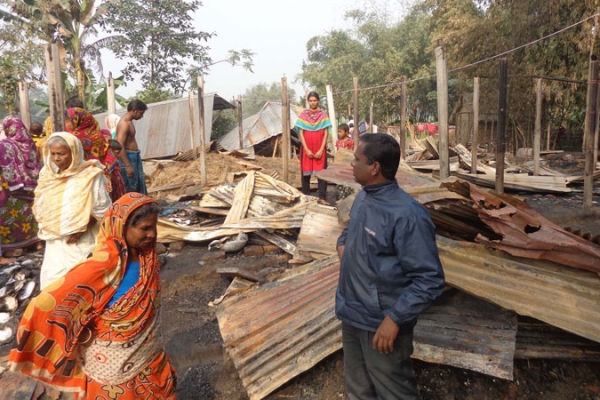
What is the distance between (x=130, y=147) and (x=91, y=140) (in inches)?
40.4

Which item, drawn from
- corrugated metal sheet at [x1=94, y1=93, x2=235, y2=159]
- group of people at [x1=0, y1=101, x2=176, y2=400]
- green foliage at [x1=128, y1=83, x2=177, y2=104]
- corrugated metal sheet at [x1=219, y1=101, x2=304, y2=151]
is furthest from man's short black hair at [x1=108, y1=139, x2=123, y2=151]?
green foliage at [x1=128, y1=83, x2=177, y2=104]

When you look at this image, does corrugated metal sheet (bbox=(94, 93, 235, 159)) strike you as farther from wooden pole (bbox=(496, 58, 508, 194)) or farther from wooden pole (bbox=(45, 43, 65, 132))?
wooden pole (bbox=(496, 58, 508, 194))

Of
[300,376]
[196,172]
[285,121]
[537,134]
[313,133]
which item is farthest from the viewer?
[196,172]

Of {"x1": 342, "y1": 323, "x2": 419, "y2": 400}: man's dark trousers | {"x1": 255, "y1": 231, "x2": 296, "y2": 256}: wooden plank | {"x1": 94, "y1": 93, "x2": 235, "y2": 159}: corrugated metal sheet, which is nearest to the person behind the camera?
{"x1": 342, "y1": 323, "x2": 419, "y2": 400}: man's dark trousers

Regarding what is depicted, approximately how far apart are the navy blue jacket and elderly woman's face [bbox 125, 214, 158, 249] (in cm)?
90

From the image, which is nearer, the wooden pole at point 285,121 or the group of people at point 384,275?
the group of people at point 384,275

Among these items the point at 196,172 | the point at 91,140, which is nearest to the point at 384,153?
the point at 91,140

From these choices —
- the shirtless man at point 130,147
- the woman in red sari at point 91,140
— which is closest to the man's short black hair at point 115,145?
the shirtless man at point 130,147

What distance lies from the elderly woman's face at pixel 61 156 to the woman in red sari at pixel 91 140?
4.81ft

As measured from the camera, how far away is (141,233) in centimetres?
184

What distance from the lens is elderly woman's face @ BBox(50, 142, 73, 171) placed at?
2793 mm

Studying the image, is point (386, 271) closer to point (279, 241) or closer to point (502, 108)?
point (279, 241)

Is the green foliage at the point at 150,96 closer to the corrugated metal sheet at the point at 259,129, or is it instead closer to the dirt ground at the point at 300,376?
the corrugated metal sheet at the point at 259,129

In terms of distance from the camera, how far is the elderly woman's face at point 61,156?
2.79 metres
